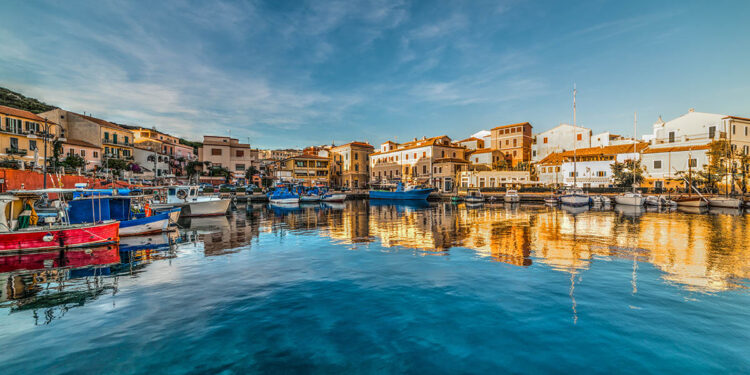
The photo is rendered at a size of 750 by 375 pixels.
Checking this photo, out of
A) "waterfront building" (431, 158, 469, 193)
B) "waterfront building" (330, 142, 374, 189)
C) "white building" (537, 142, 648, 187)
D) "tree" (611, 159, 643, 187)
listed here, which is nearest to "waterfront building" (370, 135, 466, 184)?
"waterfront building" (431, 158, 469, 193)

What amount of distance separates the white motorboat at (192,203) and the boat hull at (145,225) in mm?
10531

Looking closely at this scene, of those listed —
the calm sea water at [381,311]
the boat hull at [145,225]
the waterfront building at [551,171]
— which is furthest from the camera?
the waterfront building at [551,171]

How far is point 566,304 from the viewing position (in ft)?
22.1

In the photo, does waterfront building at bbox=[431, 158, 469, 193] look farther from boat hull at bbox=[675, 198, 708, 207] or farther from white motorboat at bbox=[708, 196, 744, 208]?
white motorboat at bbox=[708, 196, 744, 208]

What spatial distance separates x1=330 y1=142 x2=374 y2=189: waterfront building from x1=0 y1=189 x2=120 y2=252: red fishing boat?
5734 centimetres

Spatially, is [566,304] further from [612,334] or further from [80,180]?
[80,180]

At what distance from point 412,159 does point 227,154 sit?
3712 centimetres

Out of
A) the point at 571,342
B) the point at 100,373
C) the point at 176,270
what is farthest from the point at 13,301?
the point at 571,342

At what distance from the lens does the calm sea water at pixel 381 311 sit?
4781mm

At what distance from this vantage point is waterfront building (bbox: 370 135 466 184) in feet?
201

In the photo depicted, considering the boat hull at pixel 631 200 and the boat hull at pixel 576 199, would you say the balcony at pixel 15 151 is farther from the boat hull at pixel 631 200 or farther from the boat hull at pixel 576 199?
the boat hull at pixel 631 200

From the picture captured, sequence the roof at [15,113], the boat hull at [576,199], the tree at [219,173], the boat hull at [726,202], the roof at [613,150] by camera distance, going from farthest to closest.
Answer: the tree at [219,173], the roof at [613,150], the boat hull at [576,199], the roof at [15,113], the boat hull at [726,202]

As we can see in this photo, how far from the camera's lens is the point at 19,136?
3388cm

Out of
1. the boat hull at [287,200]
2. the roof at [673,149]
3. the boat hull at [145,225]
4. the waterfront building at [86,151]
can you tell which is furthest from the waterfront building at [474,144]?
the waterfront building at [86,151]
